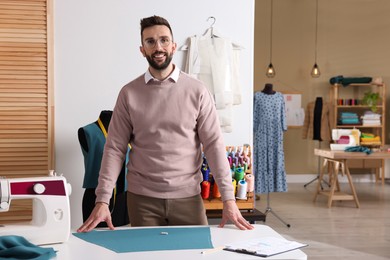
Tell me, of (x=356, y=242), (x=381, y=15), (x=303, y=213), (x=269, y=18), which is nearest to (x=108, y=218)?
(x=356, y=242)

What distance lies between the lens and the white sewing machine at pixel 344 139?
816 cm

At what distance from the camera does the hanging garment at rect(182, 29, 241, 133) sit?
4.52 meters

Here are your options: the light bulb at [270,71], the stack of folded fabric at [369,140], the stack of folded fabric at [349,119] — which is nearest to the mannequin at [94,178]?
the stack of folded fabric at [369,140]

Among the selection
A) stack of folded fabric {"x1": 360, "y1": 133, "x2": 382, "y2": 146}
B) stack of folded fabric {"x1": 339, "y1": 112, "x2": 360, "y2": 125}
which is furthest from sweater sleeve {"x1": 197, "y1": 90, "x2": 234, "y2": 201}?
stack of folded fabric {"x1": 339, "y1": 112, "x2": 360, "y2": 125}

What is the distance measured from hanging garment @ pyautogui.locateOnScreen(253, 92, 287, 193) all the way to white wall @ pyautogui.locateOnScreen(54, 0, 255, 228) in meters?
2.74

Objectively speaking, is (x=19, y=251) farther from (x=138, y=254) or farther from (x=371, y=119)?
(x=371, y=119)

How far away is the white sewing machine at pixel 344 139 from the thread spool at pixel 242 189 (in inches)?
159

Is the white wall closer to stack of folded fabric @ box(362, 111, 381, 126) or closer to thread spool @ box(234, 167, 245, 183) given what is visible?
thread spool @ box(234, 167, 245, 183)

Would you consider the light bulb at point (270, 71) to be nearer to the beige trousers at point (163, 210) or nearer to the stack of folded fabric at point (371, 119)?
the stack of folded fabric at point (371, 119)

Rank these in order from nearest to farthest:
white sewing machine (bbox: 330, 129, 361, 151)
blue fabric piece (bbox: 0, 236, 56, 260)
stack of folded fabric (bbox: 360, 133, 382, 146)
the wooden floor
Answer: blue fabric piece (bbox: 0, 236, 56, 260) < the wooden floor < white sewing machine (bbox: 330, 129, 361, 151) < stack of folded fabric (bbox: 360, 133, 382, 146)

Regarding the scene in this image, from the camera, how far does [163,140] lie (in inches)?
106

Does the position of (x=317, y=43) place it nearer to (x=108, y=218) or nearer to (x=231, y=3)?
(x=231, y=3)

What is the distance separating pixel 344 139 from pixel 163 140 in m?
5.95

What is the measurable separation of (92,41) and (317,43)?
6.90 m
